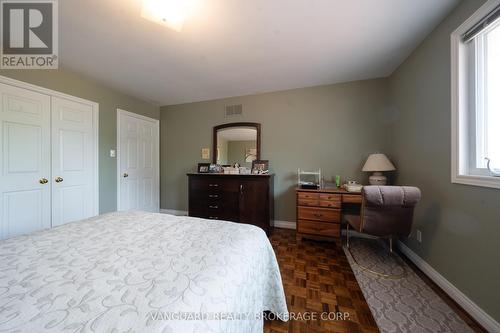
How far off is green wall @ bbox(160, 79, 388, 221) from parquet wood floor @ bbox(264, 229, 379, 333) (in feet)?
3.01

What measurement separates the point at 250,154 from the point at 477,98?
256 cm

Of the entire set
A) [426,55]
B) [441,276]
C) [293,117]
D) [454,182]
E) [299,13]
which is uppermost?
[299,13]

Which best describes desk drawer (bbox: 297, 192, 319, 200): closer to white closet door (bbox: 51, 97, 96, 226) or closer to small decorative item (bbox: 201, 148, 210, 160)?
small decorative item (bbox: 201, 148, 210, 160)

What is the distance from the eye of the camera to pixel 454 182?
1.54m

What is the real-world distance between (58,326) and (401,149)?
314 centimetres

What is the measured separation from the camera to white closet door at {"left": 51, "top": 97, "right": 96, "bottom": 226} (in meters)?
2.38

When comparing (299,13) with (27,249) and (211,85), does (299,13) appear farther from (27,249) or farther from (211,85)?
(27,249)

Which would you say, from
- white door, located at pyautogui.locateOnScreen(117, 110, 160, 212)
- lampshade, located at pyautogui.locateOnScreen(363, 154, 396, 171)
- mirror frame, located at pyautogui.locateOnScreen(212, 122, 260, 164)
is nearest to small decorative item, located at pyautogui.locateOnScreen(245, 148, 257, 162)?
mirror frame, located at pyautogui.locateOnScreen(212, 122, 260, 164)

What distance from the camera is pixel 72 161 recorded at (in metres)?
2.53

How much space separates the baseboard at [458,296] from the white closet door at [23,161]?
13.9 ft

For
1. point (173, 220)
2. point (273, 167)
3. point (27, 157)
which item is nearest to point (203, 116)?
point (273, 167)


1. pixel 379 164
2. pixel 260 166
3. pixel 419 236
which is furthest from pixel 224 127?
pixel 419 236

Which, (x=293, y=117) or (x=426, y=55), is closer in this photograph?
(x=426, y=55)

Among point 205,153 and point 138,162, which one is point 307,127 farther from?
point 138,162
